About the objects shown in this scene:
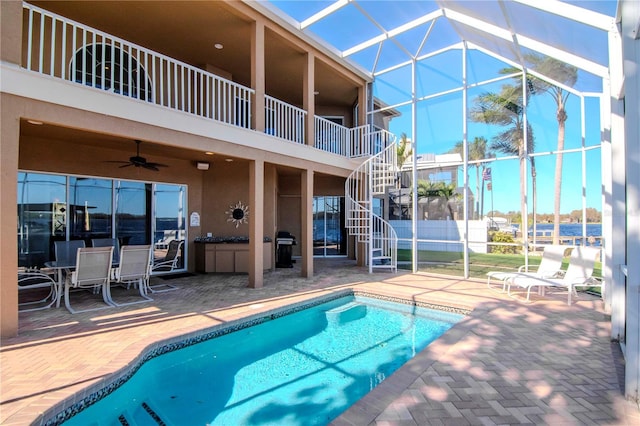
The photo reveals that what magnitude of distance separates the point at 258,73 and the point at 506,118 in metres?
6.71

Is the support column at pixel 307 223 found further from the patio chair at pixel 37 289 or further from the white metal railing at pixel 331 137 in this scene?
the patio chair at pixel 37 289

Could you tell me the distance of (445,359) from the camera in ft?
11.6

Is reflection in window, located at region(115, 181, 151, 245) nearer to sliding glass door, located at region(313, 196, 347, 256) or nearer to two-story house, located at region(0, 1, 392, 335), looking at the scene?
two-story house, located at region(0, 1, 392, 335)

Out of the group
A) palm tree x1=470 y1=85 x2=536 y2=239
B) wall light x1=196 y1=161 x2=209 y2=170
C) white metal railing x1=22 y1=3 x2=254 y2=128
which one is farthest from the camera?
wall light x1=196 y1=161 x2=209 y2=170

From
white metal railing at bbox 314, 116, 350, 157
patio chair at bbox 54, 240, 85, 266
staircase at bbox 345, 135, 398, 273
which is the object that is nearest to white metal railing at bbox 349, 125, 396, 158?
white metal railing at bbox 314, 116, 350, 157

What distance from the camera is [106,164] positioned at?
7566 mm

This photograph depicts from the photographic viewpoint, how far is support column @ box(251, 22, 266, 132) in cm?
680

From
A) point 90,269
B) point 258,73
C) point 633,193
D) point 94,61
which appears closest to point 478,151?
point 258,73

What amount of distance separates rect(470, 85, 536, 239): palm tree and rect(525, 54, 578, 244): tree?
1.79 ft

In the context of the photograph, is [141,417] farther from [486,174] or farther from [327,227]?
[327,227]

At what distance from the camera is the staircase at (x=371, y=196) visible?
901 centimetres

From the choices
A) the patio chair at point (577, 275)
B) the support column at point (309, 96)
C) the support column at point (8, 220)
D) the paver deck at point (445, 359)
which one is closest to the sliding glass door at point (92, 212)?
the paver deck at point (445, 359)

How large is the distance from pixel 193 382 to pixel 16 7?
205 inches

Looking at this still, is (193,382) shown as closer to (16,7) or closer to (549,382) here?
(549,382)
